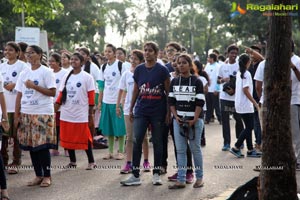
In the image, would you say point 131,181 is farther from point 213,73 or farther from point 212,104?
point 212,104

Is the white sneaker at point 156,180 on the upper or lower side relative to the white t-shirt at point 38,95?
lower

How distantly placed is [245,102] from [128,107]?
235 cm

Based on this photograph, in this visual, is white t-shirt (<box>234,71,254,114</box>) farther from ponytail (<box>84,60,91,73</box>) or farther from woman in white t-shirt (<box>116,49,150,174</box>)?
ponytail (<box>84,60,91,73</box>)

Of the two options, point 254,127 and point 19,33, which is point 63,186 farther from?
point 19,33

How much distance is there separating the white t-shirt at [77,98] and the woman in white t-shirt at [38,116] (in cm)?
100

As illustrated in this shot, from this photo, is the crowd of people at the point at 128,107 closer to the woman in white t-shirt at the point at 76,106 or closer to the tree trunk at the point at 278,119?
the woman in white t-shirt at the point at 76,106

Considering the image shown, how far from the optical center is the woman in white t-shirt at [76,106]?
8.73 m

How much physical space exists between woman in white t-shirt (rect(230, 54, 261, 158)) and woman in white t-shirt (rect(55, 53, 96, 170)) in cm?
268

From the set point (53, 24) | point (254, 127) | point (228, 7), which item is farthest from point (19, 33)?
point (228, 7)

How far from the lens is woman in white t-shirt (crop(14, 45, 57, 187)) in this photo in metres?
7.58

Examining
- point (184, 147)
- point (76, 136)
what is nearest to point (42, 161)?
point (76, 136)

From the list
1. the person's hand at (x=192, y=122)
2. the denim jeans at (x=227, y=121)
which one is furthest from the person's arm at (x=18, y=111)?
the denim jeans at (x=227, y=121)

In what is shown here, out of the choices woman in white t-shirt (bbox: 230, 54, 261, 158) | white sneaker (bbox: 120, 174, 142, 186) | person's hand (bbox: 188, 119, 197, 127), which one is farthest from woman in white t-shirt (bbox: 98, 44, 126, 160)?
person's hand (bbox: 188, 119, 197, 127)

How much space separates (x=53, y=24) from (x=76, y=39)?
2112 mm
